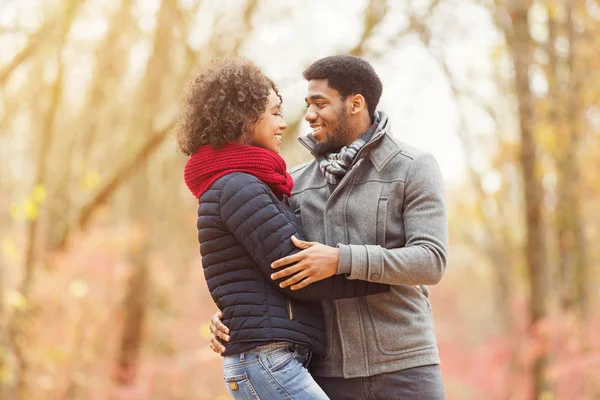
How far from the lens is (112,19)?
12.0m

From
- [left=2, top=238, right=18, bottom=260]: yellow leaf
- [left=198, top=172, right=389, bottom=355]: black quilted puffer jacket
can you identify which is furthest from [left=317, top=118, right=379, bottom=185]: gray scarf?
[left=2, top=238, right=18, bottom=260]: yellow leaf

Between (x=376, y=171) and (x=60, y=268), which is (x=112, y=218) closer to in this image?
(x=60, y=268)

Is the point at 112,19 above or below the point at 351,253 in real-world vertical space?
above

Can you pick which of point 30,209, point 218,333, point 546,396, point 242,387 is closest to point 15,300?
point 30,209

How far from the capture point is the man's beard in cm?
335

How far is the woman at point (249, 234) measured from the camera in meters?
2.96

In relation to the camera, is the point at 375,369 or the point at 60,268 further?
the point at 60,268

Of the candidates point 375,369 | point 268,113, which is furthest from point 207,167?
point 375,369

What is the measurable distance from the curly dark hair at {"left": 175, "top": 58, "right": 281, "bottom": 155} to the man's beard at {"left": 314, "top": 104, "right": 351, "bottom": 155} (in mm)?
317

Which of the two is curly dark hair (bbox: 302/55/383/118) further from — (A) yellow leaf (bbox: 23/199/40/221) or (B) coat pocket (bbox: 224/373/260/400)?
(A) yellow leaf (bbox: 23/199/40/221)

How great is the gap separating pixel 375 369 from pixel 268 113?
3.43 ft

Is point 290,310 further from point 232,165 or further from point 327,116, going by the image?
Result: point 327,116

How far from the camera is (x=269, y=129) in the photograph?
320 centimetres

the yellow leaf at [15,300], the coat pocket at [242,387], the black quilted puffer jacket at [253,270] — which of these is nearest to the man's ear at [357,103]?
the black quilted puffer jacket at [253,270]
